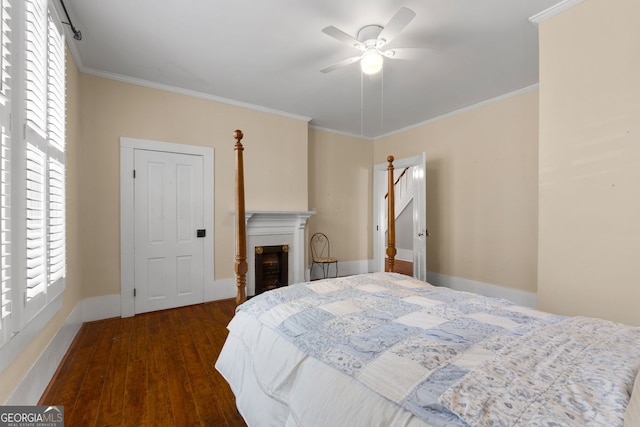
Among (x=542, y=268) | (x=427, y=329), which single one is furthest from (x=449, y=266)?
(x=427, y=329)

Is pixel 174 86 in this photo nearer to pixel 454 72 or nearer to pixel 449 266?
pixel 454 72

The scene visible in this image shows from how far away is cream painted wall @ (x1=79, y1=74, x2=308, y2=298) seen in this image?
308cm

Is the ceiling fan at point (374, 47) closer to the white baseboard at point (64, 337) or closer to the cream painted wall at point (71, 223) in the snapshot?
the cream painted wall at point (71, 223)

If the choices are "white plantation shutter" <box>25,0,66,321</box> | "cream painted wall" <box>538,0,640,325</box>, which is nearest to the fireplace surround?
"white plantation shutter" <box>25,0,66,321</box>

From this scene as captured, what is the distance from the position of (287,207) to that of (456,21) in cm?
299

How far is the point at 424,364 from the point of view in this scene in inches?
36.1

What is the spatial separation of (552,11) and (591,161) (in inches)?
46.6

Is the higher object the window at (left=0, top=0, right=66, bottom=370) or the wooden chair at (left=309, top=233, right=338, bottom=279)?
the window at (left=0, top=0, right=66, bottom=370)

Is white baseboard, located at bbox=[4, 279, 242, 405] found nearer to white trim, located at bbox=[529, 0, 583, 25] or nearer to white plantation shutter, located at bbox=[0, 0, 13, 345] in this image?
white plantation shutter, located at bbox=[0, 0, 13, 345]

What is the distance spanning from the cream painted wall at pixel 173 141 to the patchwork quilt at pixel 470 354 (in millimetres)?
2447

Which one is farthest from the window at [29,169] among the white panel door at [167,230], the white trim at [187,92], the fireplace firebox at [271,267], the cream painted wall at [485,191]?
the cream painted wall at [485,191]

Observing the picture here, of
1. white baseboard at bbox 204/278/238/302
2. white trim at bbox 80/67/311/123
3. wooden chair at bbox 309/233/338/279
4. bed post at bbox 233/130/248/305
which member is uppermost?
white trim at bbox 80/67/311/123

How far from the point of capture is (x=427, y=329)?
1194 mm

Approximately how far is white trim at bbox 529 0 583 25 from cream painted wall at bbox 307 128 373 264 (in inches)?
129
